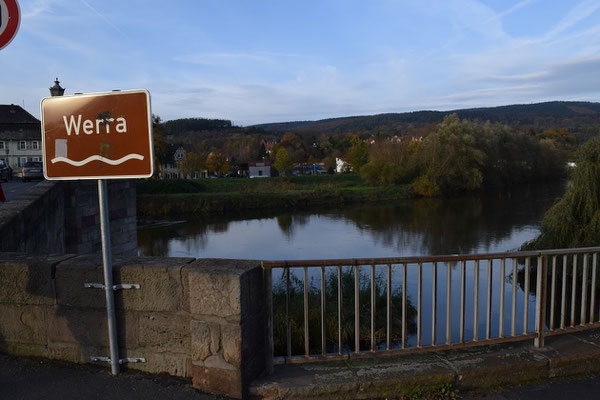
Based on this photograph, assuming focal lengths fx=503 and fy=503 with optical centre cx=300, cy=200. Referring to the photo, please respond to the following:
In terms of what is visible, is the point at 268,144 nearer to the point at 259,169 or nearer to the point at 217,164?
the point at 259,169

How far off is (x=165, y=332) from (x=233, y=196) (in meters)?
36.1

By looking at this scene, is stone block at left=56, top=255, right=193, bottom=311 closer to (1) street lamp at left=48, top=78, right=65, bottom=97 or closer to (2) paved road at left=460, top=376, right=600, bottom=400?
(2) paved road at left=460, top=376, right=600, bottom=400

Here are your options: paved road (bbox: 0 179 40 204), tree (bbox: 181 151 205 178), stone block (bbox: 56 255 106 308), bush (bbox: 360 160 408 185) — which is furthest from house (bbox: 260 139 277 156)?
stone block (bbox: 56 255 106 308)

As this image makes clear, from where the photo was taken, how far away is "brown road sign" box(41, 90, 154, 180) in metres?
2.73

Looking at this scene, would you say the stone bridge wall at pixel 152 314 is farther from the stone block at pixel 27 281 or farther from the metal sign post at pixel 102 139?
the metal sign post at pixel 102 139

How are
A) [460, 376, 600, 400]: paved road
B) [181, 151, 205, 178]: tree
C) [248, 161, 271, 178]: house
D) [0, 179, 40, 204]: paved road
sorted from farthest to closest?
[248, 161, 271, 178]: house < [181, 151, 205, 178]: tree < [0, 179, 40, 204]: paved road < [460, 376, 600, 400]: paved road

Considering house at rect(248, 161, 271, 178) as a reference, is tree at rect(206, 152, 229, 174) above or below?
above

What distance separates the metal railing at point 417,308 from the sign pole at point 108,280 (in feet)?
2.93

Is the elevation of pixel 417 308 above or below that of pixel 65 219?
below

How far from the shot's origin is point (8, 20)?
311 cm

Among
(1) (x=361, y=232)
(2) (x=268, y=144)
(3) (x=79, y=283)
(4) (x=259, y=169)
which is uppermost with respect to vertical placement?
(2) (x=268, y=144)

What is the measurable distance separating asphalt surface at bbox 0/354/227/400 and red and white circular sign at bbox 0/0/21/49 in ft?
6.45

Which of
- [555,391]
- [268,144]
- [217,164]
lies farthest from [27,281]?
[268,144]

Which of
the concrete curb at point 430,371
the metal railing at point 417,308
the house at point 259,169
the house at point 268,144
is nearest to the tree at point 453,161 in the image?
the metal railing at point 417,308
